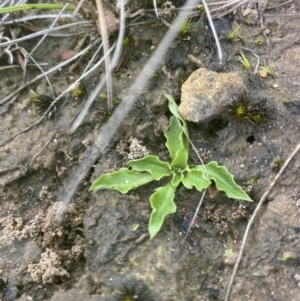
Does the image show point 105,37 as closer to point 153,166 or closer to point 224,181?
point 153,166

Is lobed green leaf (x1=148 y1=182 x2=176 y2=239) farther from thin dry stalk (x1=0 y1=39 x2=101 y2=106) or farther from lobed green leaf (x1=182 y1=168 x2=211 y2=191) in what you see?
thin dry stalk (x1=0 y1=39 x2=101 y2=106)

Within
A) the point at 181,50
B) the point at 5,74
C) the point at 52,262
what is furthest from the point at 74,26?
the point at 52,262

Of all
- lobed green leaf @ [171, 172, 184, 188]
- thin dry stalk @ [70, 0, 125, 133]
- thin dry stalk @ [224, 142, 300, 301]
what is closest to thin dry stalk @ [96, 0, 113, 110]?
thin dry stalk @ [70, 0, 125, 133]

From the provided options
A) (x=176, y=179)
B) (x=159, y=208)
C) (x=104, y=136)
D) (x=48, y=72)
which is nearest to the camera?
(x=159, y=208)

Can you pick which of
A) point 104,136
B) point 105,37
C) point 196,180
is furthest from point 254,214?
point 105,37

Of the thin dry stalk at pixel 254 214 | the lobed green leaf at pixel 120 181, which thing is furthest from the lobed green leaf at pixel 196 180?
the thin dry stalk at pixel 254 214

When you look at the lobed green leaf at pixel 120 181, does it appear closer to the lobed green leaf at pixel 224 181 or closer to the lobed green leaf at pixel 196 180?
the lobed green leaf at pixel 196 180

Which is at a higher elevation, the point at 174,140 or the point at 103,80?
the point at 103,80
